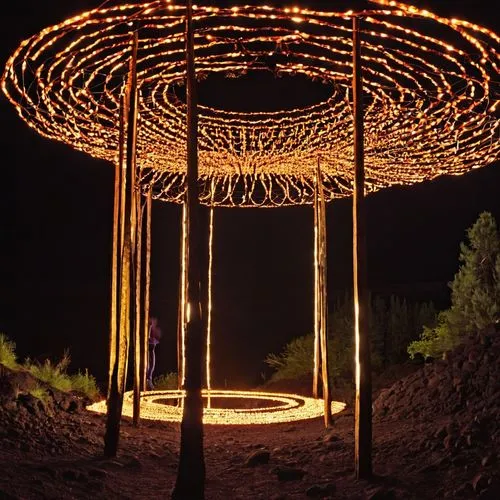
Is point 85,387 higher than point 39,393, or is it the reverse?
point 39,393

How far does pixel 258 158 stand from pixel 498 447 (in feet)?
19.5

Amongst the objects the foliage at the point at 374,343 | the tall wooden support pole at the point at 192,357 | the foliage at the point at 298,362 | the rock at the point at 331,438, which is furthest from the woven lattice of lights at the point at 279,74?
the foliage at the point at 298,362

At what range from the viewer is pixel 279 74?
8.79 metres

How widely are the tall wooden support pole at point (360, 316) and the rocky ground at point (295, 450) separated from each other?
264 mm

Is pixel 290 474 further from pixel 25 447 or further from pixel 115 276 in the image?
pixel 115 276

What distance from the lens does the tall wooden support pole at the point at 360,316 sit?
21.7 feet

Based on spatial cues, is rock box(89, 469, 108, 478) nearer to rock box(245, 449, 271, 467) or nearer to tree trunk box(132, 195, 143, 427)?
rock box(245, 449, 271, 467)

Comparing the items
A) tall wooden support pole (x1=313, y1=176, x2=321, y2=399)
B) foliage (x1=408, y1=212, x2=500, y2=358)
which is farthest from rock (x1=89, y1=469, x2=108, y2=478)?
foliage (x1=408, y1=212, x2=500, y2=358)

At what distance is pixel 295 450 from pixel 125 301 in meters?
2.43

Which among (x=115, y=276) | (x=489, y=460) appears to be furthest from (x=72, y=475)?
(x=489, y=460)

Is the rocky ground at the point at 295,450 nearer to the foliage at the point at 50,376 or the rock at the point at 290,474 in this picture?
the rock at the point at 290,474

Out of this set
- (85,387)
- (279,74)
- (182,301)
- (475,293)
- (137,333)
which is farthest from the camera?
(475,293)

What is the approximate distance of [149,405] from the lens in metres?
11.4

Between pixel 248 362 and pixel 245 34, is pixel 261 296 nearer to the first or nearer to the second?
pixel 248 362
